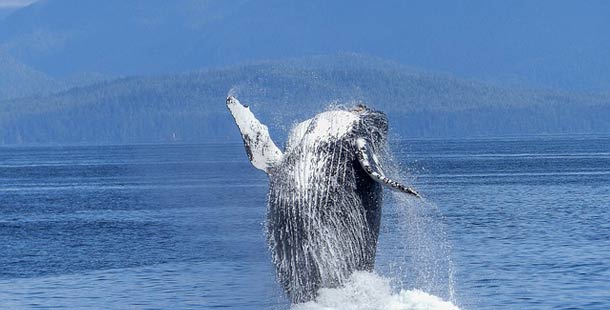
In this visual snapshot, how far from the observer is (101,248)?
3306cm

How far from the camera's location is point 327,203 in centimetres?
1210

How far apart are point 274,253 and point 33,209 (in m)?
40.5

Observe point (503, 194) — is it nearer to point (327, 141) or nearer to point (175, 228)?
point (175, 228)

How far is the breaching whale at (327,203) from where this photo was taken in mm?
12070

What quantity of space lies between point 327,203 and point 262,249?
17.2 m

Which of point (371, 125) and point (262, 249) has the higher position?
point (371, 125)

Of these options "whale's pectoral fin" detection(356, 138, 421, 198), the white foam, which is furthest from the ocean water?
"whale's pectoral fin" detection(356, 138, 421, 198)

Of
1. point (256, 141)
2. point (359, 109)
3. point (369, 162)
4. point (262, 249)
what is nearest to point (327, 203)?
point (369, 162)

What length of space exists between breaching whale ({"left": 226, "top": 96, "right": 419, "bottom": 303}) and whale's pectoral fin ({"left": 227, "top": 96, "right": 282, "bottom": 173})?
0.30 m

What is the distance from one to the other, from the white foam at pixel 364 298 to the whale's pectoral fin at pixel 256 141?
144 centimetres

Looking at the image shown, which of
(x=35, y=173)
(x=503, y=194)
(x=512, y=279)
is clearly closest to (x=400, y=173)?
(x=512, y=279)

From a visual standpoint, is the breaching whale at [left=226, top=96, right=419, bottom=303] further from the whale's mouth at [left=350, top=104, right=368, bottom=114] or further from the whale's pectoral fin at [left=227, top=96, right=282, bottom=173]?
the whale's pectoral fin at [left=227, top=96, right=282, bottom=173]

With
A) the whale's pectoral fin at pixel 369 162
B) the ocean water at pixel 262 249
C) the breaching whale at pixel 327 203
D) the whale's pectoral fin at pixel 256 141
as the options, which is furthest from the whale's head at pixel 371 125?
the whale's pectoral fin at pixel 256 141

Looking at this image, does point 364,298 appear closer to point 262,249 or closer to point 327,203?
point 327,203
